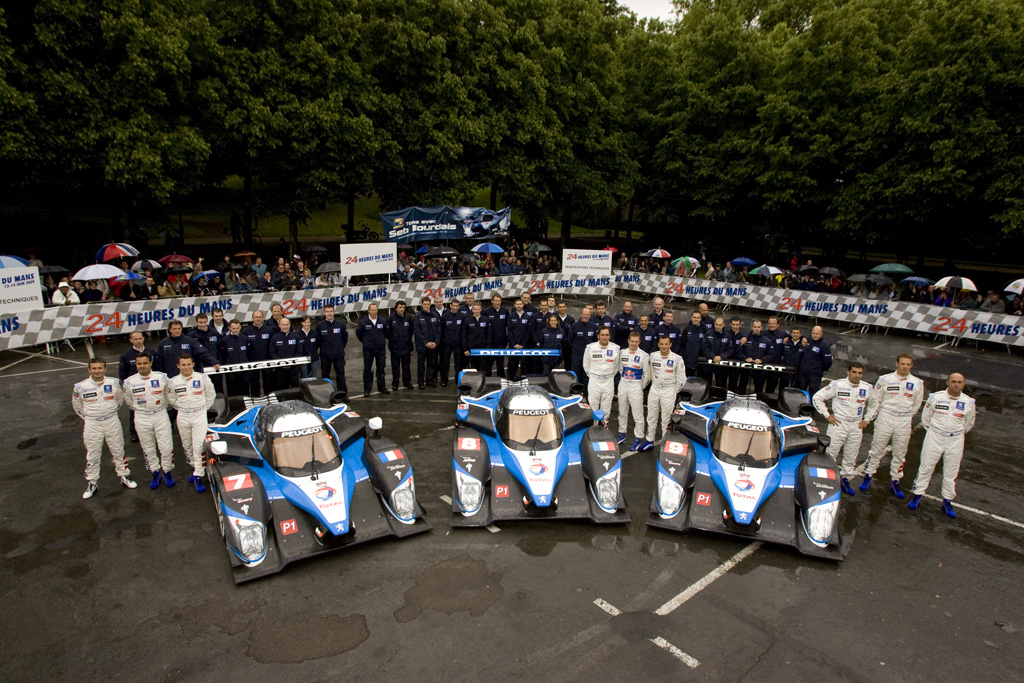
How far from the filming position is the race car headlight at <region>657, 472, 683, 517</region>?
7.78 meters

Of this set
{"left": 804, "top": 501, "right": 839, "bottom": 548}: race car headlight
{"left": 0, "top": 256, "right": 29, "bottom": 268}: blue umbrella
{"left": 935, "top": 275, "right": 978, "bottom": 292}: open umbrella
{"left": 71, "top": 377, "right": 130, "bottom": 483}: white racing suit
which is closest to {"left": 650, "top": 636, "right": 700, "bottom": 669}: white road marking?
{"left": 804, "top": 501, "right": 839, "bottom": 548}: race car headlight

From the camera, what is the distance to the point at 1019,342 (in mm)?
17562

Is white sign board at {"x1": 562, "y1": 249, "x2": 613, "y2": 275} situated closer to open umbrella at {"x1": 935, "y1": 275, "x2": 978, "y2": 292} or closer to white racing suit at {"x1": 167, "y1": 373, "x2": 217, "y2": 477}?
open umbrella at {"x1": 935, "y1": 275, "x2": 978, "y2": 292}

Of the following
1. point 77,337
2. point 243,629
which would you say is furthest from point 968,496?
point 77,337

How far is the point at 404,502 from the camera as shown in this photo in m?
7.65

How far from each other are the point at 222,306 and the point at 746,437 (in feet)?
47.1

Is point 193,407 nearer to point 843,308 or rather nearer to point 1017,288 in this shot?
point 843,308

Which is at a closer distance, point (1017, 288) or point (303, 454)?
point (303, 454)

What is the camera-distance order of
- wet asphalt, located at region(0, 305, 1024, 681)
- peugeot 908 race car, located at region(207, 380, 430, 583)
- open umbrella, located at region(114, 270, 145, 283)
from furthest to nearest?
open umbrella, located at region(114, 270, 145, 283), peugeot 908 race car, located at region(207, 380, 430, 583), wet asphalt, located at region(0, 305, 1024, 681)

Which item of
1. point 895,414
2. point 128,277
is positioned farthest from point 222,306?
point 895,414

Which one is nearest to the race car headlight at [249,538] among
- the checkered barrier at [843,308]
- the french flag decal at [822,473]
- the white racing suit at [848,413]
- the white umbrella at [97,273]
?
the french flag decal at [822,473]

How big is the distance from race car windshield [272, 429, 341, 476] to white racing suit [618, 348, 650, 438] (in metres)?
4.99

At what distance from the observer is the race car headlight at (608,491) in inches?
314

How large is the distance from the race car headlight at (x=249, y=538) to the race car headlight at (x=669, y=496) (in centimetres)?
482
